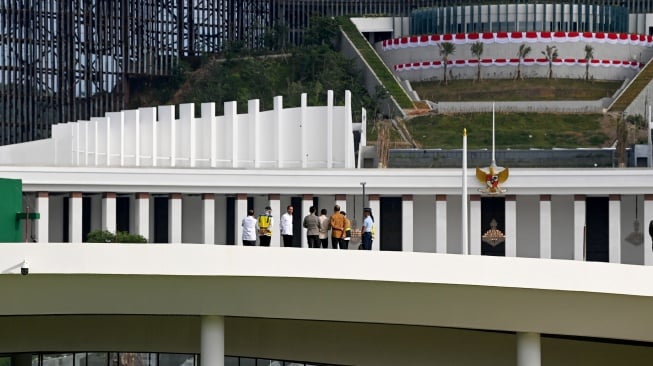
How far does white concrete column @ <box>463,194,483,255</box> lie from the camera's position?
77.8m

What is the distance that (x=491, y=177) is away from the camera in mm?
76812

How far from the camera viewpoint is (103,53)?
140 metres

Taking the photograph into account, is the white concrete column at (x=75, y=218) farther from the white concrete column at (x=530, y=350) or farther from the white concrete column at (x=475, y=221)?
the white concrete column at (x=530, y=350)

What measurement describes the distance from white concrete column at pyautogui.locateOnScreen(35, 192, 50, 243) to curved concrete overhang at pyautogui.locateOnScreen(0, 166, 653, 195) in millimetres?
541

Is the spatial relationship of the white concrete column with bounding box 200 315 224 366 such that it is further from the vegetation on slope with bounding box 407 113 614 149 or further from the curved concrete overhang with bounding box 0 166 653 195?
the vegetation on slope with bounding box 407 113 614 149

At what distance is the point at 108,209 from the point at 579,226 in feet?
72.1

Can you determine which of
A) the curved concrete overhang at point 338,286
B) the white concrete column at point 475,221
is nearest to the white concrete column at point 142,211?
the white concrete column at point 475,221

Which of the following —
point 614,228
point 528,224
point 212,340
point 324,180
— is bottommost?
point 212,340

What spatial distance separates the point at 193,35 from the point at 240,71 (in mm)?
13869

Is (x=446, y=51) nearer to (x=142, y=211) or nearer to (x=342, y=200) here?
(x=342, y=200)

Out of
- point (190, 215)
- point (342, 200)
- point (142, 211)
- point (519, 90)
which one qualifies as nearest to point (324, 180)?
point (342, 200)

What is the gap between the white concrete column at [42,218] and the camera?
7731 centimetres

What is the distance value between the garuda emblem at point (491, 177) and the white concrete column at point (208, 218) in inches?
494

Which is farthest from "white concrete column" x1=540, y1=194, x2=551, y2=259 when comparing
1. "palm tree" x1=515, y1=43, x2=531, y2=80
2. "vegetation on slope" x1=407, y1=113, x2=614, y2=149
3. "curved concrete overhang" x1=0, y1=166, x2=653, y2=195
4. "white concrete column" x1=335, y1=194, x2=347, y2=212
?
"palm tree" x1=515, y1=43, x2=531, y2=80
